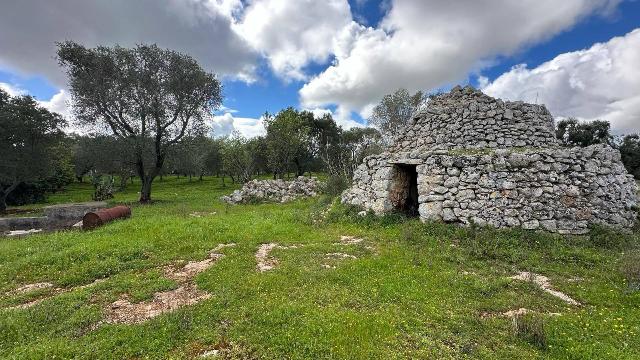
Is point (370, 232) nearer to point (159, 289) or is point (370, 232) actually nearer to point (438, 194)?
point (438, 194)

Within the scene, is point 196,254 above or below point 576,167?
below

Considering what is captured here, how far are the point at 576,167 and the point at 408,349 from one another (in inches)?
403

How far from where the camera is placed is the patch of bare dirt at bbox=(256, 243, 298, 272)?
360 inches

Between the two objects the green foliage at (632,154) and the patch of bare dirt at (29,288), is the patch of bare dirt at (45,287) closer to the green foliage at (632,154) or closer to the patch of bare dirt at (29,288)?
the patch of bare dirt at (29,288)

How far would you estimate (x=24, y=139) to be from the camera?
24172 millimetres

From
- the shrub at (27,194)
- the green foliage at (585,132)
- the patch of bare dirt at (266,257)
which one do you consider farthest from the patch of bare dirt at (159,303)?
the green foliage at (585,132)

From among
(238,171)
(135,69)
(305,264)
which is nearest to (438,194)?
(305,264)

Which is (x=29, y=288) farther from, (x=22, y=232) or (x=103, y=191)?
(x=103, y=191)

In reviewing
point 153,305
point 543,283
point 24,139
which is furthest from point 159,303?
point 24,139

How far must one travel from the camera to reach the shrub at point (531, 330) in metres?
5.61

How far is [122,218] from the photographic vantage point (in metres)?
16.8

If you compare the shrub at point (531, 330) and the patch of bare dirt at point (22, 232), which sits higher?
the patch of bare dirt at point (22, 232)

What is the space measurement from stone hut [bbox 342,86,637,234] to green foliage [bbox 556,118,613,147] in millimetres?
23918

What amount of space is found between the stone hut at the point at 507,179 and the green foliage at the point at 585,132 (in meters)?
23.9
